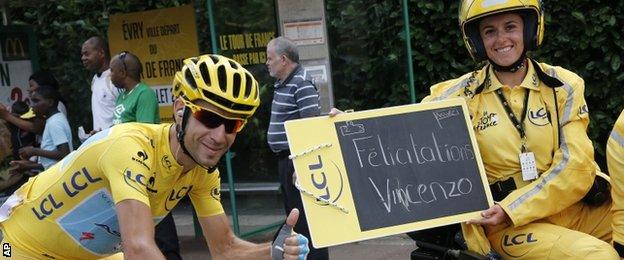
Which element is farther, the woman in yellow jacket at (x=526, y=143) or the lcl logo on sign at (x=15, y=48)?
the lcl logo on sign at (x=15, y=48)

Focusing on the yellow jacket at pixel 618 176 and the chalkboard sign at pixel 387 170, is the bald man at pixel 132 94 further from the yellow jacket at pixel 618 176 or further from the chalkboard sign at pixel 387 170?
the yellow jacket at pixel 618 176

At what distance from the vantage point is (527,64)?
400 cm

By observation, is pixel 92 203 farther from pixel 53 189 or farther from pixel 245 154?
pixel 245 154

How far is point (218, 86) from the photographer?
3312mm

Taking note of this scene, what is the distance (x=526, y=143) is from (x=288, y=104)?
314cm

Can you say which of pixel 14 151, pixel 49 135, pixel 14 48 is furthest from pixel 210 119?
pixel 14 48

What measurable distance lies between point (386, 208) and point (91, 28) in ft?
25.3

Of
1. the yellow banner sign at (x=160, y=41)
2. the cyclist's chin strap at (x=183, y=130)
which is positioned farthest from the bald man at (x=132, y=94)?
the cyclist's chin strap at (x=183, y=130)

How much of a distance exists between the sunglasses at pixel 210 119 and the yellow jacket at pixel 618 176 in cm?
145

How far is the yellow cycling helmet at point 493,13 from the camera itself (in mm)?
3887

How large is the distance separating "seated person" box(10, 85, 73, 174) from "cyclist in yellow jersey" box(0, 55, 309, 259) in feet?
14.1

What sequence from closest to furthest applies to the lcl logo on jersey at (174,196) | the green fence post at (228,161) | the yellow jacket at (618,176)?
1. the yellow jacket at (618,176)
2. the lcl logo on jersey at (174,196)
3. the green fence post at (228,161)

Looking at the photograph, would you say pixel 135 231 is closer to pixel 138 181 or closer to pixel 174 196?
pixel 138 181

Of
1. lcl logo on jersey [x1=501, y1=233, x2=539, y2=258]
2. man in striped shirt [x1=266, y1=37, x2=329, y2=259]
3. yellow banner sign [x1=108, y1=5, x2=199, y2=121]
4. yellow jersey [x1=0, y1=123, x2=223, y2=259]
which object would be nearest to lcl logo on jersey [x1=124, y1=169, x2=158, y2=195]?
yellow jersey [x1=0, y1=123, x2=223, y2=259]
